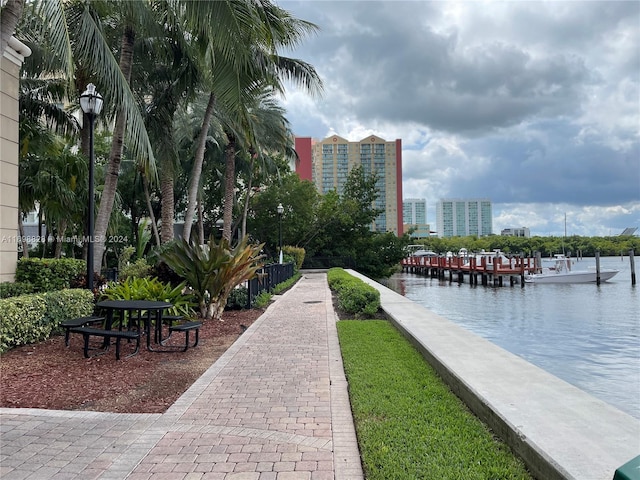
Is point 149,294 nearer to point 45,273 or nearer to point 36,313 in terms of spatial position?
point 36,313

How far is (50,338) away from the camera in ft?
26.8

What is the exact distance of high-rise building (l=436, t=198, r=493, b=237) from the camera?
161 m

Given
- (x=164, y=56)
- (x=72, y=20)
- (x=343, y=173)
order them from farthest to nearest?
(x=343, y=173)
(x=164, y=56)
(x=72, y=20)

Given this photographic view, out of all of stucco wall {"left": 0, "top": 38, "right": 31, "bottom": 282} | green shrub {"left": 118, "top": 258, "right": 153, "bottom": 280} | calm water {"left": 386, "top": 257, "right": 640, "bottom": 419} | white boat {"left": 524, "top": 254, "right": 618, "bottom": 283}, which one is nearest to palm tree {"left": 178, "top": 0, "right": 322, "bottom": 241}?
green shrub {"left": 118, "top": 258, "right": 153, "bottom": 280}

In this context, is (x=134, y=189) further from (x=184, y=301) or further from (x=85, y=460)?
(x=85, y=460)

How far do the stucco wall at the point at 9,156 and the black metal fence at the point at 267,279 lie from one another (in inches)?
209

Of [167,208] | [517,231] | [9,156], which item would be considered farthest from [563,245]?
[9,156]

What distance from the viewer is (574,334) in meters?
13.5

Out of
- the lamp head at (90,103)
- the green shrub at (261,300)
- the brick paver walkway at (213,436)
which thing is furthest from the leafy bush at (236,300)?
the brick paver walkway at (213,436)

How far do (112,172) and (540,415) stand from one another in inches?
423

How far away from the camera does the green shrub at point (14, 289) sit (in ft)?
29.7

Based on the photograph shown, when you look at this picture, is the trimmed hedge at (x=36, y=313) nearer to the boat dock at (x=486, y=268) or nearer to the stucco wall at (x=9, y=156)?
the stucco wall at (x=9, y=156)

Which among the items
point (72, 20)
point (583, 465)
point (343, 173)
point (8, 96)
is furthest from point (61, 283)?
point (343, 173)

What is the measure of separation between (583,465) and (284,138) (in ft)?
79.7
